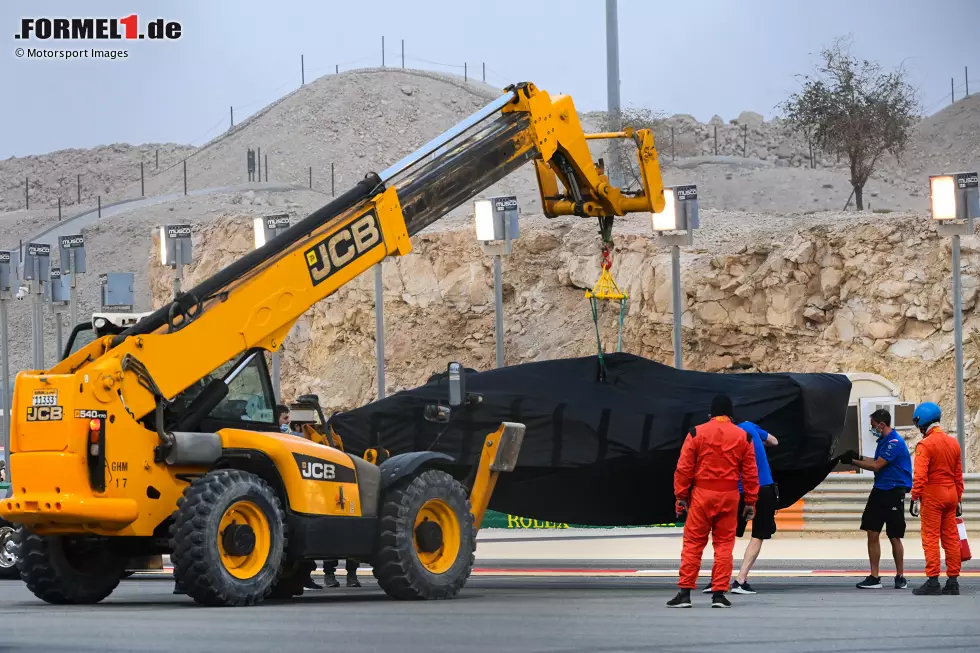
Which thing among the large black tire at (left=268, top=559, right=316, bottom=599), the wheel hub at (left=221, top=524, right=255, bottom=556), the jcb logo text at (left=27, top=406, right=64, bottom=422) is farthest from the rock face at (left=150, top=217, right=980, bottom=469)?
the jcb logo text at (left=27, top=406, right=64, bottom=422)

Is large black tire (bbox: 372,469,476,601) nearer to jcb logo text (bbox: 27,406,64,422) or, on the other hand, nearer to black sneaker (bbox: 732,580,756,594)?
black sneaker (bbox: 732,580,756,594)

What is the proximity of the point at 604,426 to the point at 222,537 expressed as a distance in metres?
5.01

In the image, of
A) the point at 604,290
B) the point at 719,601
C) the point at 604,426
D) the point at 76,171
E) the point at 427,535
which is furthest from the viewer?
the point at 76,171

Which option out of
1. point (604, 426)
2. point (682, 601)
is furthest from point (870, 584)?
point (682, 601)

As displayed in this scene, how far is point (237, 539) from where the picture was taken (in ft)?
43.5

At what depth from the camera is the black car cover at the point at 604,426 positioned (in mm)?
16641

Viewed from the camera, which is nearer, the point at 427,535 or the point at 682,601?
the point at 682,601

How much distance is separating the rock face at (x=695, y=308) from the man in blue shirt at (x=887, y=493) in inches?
879

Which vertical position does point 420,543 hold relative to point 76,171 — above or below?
below

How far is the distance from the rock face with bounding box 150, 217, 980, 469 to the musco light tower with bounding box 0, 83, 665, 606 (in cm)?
2469

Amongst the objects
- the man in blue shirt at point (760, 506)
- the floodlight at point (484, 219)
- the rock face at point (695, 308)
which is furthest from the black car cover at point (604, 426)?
the rock face at point (695, 308)

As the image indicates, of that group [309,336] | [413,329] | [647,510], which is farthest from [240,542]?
[309,336]

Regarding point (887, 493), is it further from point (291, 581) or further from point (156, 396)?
point (156, 396)

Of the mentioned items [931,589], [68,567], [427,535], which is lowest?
[931,589]
